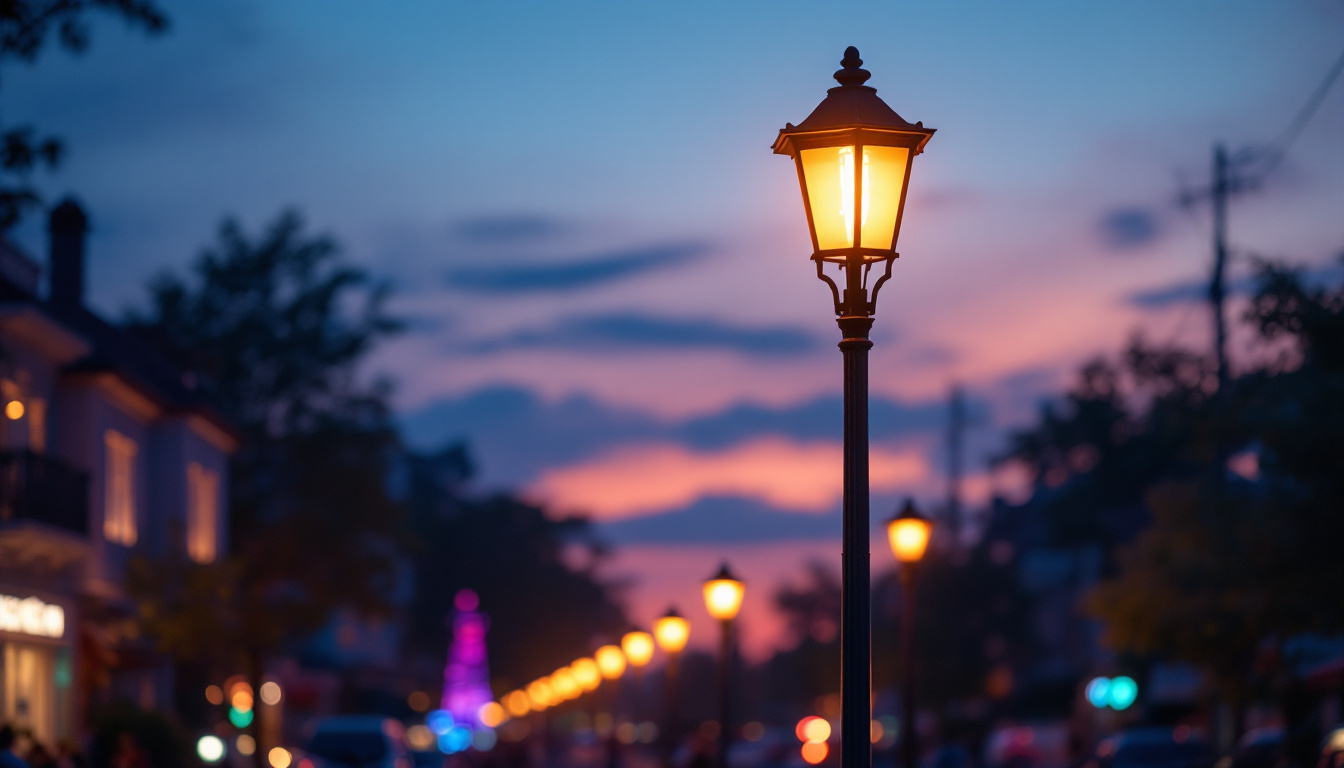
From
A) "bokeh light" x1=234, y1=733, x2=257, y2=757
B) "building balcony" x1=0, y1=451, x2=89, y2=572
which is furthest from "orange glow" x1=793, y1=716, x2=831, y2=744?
"building balcony" x1=0, y1=451, x2=89, y2=572

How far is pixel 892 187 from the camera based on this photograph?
8.20 meters

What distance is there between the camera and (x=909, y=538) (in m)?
18.7

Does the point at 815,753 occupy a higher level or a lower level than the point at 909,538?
lower

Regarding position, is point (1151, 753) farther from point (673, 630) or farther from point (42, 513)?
point (42, 513)

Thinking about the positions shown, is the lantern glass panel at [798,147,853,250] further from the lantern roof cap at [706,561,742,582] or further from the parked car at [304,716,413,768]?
the parked car at [304,716,413,768]

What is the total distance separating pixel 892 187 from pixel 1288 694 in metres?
28.8

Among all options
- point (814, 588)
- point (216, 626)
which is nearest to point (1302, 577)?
point (216, 626)

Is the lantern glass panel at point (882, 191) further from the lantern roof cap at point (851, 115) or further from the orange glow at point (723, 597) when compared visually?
the orange glow at point (723, 597)

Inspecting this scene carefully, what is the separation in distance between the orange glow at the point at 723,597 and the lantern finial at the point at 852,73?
616 inches

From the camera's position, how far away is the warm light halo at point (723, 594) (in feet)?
77.6

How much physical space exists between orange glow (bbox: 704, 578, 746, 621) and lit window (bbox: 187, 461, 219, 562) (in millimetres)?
15951

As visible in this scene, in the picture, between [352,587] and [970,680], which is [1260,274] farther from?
[970,680]

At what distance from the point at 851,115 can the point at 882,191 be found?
38 centimetres

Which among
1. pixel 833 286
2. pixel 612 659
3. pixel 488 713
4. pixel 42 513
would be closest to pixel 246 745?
pixel 612 659
